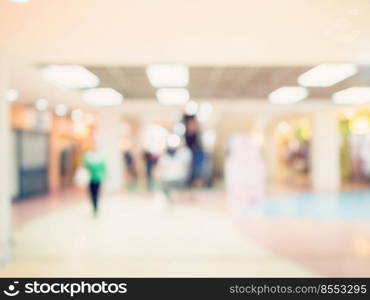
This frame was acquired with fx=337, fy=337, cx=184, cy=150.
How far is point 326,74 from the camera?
781 cm

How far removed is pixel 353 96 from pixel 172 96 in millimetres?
5930

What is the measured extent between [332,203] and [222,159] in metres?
9.00

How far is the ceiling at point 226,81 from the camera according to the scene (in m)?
7.61

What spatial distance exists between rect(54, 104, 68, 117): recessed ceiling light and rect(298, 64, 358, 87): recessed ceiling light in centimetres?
750

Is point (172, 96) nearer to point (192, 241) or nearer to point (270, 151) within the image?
point (192, 241)

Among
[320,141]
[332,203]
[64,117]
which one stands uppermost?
[64,117]

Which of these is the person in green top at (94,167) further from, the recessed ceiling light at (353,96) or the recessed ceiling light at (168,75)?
the recessed ceiling light at (353,96)

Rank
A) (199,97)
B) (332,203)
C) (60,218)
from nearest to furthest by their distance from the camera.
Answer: (60,218) < (332,203) < (199,97)

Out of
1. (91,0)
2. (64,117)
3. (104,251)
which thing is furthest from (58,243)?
(64,117)

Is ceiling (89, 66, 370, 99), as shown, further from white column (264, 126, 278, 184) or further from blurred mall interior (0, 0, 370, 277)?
white column (264, 126, 278, 184)

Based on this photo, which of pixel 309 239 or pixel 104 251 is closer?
pixel 104 251

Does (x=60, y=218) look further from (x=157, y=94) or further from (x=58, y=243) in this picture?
(x=157, y=94)

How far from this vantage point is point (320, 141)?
498 inches

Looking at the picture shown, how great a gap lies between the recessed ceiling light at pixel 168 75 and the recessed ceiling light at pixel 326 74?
2857mm
